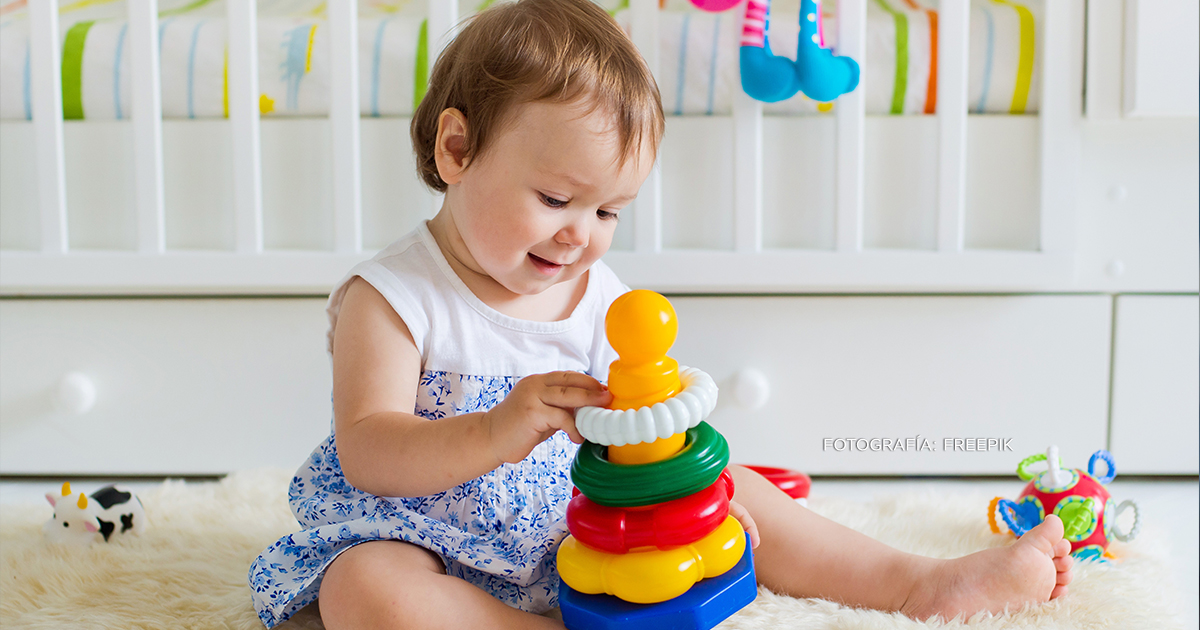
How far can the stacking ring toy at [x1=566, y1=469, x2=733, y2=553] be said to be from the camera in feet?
2.01

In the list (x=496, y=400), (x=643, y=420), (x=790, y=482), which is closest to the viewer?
(x=643, y=420)

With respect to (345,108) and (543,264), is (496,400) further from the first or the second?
(345,108)

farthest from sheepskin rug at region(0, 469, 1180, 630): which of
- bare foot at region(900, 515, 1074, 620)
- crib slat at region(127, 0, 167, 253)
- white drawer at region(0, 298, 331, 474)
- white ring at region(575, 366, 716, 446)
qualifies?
crib slat at region(127, 0, 167, 253)

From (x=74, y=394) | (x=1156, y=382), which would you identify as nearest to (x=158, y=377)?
(x=74, y=394)

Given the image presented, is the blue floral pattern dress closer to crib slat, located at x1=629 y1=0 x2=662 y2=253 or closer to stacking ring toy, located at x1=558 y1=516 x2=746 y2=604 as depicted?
stacking ring toy, located at x1=558 y1=516 x2=746 y2=604

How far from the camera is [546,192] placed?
72 cm

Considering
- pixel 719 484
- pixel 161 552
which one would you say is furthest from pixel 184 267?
pixel 719 484

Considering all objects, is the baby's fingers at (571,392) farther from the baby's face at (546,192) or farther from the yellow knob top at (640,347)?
the baby's face at (546,192)

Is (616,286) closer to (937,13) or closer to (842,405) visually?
(842,405)

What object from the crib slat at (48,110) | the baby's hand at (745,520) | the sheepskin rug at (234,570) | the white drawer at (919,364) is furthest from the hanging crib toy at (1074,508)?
the crib slat at (48,110)

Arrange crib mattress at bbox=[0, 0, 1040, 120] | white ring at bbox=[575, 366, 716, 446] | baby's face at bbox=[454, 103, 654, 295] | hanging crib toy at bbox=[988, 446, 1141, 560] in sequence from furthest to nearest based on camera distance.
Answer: crib mattress at bbox=[0, 0, 1040, 120] → hanging crib toy at bbox=[988, 446, 1141, 560] → baby's face at bbox=[454, 103, 654, 295] → white ring at bbox=[575, 366, 716, 446]

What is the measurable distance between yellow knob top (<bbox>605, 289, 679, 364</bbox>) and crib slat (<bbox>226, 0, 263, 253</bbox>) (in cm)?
74

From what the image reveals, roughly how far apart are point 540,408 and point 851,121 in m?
0.70

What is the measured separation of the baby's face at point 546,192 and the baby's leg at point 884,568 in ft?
0.94
